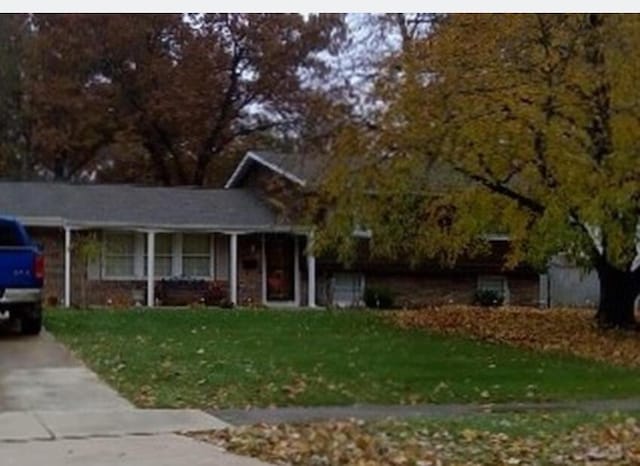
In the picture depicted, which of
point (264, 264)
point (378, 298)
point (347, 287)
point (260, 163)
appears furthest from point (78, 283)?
point (378, 298)

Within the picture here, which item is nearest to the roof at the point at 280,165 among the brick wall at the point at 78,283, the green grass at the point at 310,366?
the brick wall at the point at 78,283

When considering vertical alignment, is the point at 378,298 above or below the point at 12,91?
below

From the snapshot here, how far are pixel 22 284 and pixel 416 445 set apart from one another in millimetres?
10365

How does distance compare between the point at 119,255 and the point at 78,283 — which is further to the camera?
the point at 119,255

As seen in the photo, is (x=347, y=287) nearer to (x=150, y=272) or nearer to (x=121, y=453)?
(x=150, y=272)

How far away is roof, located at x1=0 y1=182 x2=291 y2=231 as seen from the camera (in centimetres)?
3184

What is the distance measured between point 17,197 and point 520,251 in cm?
1715

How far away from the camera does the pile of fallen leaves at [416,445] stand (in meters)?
8.84

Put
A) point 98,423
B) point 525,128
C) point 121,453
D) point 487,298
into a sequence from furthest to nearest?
point 487,298, point 525,128, point 98,423, point 121,453

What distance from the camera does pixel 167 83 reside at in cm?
4584

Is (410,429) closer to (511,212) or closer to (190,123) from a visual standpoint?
(511,212)

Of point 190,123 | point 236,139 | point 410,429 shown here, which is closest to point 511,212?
point 410,429

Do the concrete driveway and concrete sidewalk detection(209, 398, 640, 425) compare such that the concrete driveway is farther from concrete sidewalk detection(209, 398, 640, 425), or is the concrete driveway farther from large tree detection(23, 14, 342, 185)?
large tree detection(23, 14, 342, 185)

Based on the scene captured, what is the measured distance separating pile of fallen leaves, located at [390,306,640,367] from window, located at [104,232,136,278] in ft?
30.9
